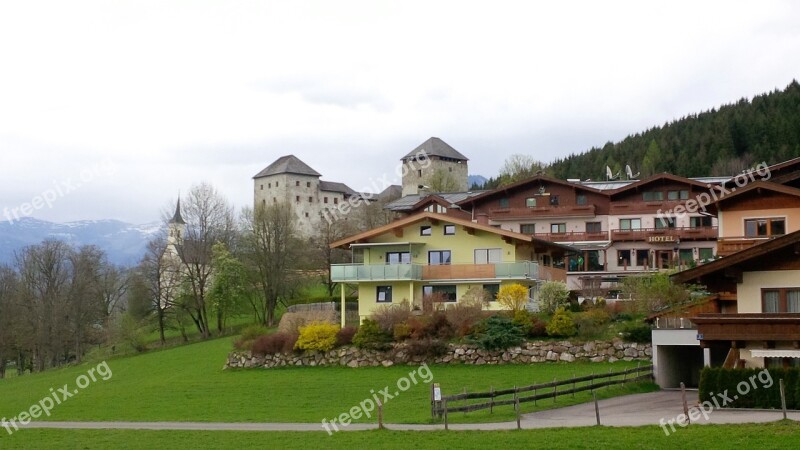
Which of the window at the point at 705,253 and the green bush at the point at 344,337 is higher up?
the window at the point at 705,253

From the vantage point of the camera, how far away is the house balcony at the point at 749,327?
26.3 metres

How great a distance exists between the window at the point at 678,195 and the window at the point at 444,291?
70.4 feet

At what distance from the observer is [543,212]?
70.0 m

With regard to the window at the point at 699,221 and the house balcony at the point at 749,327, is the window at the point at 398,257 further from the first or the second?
the house balcony at the point at 749,327

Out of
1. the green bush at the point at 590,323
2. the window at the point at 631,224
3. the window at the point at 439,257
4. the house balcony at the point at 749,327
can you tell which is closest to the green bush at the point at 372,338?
the window at the point at 439,257

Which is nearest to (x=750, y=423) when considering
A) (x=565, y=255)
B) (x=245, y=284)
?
(x=565, y=255)

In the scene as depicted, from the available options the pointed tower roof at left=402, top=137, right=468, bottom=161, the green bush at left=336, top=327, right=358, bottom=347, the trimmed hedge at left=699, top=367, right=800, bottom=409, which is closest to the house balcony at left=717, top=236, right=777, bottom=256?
the trimmed hedge at left=699, top=367, right=800, bottom=409

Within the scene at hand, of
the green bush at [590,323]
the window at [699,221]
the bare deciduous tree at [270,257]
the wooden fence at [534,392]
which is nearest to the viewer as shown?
the wooden fence at [534,392]

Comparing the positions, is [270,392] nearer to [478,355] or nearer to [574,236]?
[478,355]

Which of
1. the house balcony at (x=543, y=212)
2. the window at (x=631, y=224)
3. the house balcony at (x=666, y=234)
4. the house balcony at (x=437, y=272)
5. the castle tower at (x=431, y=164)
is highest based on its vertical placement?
the castle tower at (x=431, y=164)

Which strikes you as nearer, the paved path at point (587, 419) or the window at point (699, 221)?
the paved path at point (587, 419)

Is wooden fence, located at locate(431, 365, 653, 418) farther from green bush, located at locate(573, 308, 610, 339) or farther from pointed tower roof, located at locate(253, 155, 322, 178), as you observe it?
pointed tower roof, located at locate(253, 155, 322, 178)

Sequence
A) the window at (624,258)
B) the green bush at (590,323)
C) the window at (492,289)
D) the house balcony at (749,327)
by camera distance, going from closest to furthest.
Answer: the house balcony at (749,327) < the green bush at (590,323) < the window at (492,289) < the window at (624,258)

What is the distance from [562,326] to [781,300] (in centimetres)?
1715
